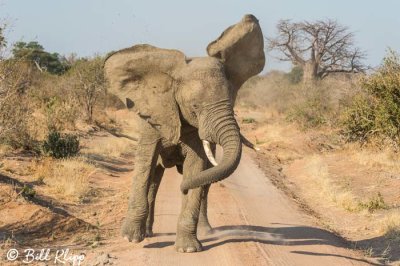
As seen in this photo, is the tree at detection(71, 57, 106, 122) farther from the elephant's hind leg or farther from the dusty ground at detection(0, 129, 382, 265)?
the elephant's hind leg

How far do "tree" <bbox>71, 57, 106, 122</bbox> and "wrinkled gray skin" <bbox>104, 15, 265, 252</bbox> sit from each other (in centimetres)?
1722

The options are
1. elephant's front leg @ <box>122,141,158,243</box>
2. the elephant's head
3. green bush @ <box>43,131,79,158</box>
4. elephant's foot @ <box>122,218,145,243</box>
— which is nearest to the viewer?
the elephant's head

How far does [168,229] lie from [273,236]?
56.8 inches

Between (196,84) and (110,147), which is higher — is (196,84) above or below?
above

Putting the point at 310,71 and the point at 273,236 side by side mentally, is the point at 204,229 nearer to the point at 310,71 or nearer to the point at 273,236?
the point at 273,236

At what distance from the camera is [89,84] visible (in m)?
25.8

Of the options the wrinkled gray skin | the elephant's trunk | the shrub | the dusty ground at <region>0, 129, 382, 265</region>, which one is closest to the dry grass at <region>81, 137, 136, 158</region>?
the dusty ground at <region>0, 129, 382, 265</region>

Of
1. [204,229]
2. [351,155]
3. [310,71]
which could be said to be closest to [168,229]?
[204,229]

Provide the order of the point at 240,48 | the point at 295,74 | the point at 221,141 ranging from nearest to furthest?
1. the point at 221,141
2. the point at 240,48
3. the point at 295,74

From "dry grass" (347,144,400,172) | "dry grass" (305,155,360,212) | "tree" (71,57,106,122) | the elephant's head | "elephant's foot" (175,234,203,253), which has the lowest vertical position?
"elephant's foot" (175,234,203,253)

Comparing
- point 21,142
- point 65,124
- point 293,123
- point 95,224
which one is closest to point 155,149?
point 95,224

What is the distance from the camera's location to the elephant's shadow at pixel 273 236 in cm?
755

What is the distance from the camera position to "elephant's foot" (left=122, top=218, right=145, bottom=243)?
721cm

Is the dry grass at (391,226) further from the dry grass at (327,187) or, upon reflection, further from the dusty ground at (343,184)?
the dry grass at (327,187)
